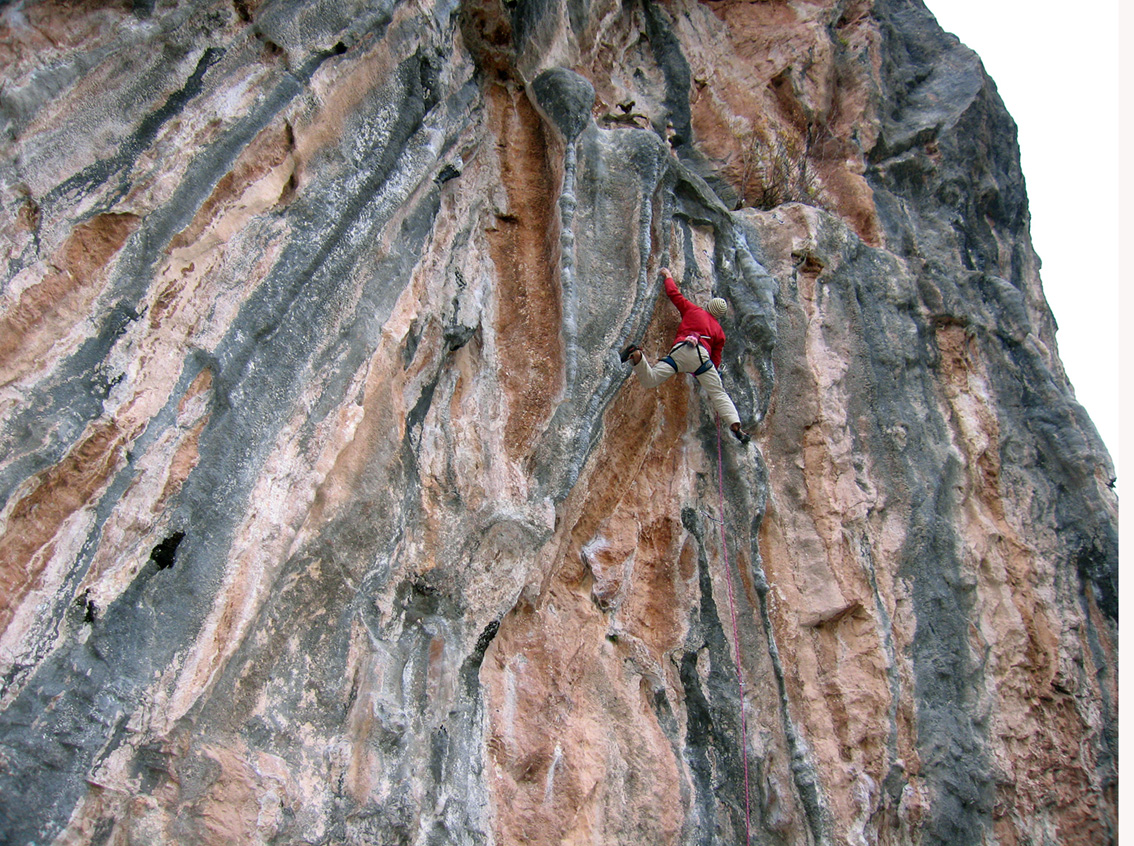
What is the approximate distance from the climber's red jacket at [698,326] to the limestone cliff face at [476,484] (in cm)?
23

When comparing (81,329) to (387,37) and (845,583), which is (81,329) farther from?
(845,583)

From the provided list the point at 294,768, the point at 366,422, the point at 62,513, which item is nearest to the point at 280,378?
the point at 366,422

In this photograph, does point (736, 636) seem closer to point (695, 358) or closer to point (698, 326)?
point (695, 358)

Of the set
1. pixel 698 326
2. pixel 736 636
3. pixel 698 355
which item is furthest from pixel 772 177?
pixel 736 636

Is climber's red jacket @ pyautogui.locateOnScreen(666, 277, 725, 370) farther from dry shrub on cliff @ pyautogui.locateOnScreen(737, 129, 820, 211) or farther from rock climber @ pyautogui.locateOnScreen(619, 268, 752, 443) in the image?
dry shrub on cliff @ pyautogui.locateOnScreen(737, 129, 820, 211)

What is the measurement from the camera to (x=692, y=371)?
18.6ft

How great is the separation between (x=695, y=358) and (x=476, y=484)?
181cm

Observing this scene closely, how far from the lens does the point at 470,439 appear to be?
16.8 ft

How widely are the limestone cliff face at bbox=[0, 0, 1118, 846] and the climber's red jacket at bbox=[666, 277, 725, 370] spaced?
23cm

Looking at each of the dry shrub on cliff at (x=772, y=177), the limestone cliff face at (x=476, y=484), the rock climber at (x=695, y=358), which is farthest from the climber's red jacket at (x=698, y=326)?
the dry shrub on cliff at (x=772, y=177)

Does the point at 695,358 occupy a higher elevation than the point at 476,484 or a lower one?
higher

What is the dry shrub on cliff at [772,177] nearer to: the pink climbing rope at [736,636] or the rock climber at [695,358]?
the rock climber at [695,358]

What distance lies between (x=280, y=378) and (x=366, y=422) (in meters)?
0.54

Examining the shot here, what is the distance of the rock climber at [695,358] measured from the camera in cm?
554
